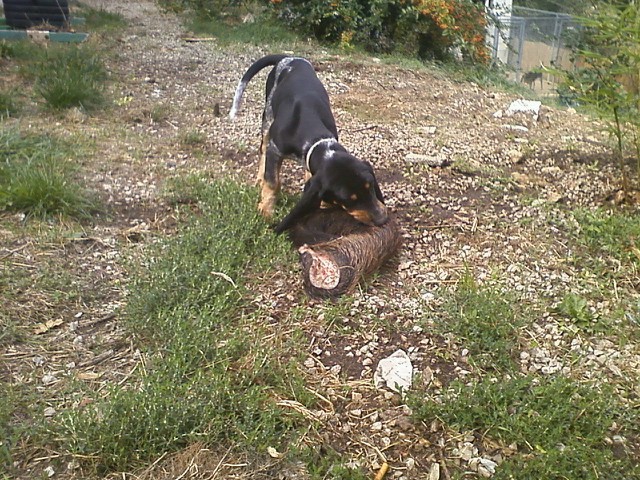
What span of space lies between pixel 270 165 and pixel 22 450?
2.43 metres

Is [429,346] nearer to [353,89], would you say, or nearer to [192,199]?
[192,199]

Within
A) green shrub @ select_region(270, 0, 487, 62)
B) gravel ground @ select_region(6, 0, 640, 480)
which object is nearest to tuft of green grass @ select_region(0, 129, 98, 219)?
gravel ground @ select_region(6, 0, 640, 480)

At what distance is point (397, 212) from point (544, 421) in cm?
216

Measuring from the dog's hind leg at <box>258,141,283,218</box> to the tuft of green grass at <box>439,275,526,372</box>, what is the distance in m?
1.41

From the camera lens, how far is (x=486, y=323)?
3152 millimetres

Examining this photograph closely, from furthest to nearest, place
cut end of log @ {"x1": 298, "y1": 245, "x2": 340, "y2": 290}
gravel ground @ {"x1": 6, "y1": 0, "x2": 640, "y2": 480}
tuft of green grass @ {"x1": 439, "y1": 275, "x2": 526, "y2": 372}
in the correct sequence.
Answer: cut end of log @ {"x1": 298, "y1": 245, "x2": 340, "y2": 290} → tuft of green grass @ {"x1": 439, "y1": 275, "x2": 526, "y2": 372} → gravel ground @ {"x1": 6, "y1": 0, "x2": 640, "y2": 480}

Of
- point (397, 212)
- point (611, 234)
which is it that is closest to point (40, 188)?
point (397, 212)

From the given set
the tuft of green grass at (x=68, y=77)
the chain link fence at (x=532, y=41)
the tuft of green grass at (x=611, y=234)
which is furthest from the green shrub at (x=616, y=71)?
the chain link fence at (x=532, y=41)

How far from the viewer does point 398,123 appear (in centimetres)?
654

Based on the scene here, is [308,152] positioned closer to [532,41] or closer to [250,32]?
[250,32]

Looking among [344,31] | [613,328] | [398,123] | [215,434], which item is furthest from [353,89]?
[215,434]

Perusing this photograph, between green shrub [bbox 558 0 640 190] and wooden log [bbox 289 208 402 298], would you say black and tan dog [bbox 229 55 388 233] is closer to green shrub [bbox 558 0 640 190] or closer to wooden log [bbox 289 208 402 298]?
wooden log [bbox 289 208 402 298]

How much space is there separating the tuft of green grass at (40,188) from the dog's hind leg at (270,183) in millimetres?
1131

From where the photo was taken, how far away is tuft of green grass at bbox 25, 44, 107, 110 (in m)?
6.07
